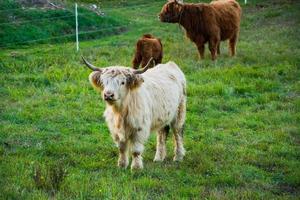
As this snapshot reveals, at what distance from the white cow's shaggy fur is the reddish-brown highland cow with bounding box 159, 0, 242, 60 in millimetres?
7573

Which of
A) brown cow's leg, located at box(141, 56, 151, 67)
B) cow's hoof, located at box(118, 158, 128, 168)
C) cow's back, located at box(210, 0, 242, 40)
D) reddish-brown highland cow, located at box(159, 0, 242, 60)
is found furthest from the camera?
cow's back, located at box(210, 0, 242, 40)

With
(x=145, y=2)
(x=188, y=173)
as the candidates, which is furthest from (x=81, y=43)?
(x=188, y=173)

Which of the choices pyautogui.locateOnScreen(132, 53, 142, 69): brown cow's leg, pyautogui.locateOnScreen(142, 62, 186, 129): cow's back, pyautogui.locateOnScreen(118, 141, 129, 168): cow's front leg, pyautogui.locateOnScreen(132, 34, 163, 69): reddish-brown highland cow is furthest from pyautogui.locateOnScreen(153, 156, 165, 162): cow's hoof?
pyautogui.locateOnScreen(132, 53, 142, 69): brown cow's leg

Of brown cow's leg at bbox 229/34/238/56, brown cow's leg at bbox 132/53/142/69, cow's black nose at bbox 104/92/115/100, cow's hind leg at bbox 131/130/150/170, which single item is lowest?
brown cow's leg at bbox 229/34/238/56

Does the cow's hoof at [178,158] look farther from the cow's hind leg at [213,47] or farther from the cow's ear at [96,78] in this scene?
the cow's hind leg at [213,47]

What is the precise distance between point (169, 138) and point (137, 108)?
2246 mm

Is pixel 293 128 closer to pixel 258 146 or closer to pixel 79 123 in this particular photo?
pixel 258 146

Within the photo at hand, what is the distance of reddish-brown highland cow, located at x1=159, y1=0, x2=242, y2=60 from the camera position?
15734 mm

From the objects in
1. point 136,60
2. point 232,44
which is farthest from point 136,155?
point 232,44

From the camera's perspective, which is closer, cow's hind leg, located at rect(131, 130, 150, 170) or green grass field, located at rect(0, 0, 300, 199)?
green grass field, located at rect(0, 0, 300, 199)

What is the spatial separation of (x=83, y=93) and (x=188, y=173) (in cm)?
472

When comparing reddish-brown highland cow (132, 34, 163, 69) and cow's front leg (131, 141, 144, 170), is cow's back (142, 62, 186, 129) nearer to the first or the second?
cow's front leg (131, 141, 144, 170)

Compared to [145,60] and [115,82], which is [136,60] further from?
[115,82]

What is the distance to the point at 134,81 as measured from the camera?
23.2 feet
